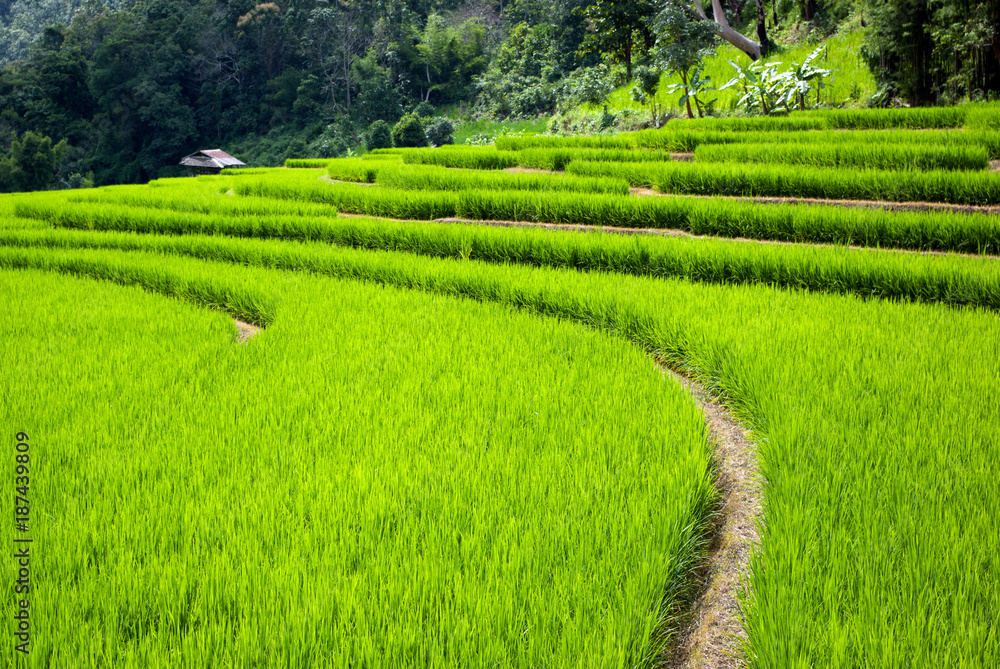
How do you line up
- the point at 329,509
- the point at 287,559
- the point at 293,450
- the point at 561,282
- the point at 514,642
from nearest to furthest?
the point at 514,642, the point at 287,559, the point at 329,509, the point at 293,450, the point at 561,282

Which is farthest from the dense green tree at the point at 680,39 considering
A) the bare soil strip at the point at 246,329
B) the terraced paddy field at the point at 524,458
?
the bare soil strip at the point at 246,329

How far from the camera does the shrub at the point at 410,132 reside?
1022 inches

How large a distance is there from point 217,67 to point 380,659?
1612 inches

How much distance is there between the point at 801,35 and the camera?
1598 centimetres

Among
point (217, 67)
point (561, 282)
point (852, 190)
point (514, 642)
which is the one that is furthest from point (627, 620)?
point (217, 67)

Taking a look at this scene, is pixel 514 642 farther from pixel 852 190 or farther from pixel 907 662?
pixel 852 190

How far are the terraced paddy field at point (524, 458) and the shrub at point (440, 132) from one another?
22.2 meters

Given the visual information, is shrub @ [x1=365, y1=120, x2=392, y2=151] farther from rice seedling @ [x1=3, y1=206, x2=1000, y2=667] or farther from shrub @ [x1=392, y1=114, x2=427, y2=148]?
rice seedling @ [x1=3, y1=206, x2=1000, y2=667]

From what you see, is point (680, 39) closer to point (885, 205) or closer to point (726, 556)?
point (885, 205)

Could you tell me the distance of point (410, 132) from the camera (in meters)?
26.1

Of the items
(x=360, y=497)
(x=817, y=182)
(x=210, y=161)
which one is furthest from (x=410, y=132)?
(x=360, y=497)

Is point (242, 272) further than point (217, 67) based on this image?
No

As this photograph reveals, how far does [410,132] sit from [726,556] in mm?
26316

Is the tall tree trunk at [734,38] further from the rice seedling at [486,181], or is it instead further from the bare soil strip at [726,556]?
the bare soil strip at [726,556]
